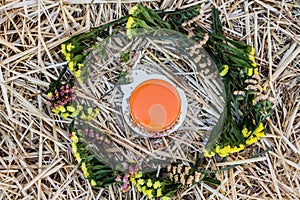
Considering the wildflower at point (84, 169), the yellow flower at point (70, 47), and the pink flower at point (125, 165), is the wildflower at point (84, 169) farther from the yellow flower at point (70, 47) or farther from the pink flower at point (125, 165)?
the yellow flower at point (70, 47)

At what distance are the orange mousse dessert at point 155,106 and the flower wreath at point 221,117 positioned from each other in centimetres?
12

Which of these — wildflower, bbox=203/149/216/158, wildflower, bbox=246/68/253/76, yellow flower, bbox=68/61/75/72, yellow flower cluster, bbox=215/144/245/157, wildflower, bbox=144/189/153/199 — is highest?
wildflower, bbox=246/68/253/76

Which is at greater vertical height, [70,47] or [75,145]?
[70,47]

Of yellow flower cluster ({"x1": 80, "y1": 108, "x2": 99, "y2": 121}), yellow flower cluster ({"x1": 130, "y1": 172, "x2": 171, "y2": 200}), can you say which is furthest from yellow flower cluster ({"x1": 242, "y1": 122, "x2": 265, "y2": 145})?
yellow flower cluster ({"x1": 80, "y1": 108, "x2": 99, "y2": 121})

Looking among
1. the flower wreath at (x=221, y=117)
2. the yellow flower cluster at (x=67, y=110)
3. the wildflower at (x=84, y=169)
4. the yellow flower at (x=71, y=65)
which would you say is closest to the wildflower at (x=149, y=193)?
the flower wreath at (x=221, y=117)

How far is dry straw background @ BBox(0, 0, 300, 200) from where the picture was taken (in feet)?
4.98

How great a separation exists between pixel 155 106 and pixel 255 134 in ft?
0.94

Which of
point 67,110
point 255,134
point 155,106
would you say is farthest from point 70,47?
point 255,134

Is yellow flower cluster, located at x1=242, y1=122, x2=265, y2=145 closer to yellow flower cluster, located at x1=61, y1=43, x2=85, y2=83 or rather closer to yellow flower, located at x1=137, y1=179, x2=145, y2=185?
yellow flower, located at x1=137, y1=179, x2=145, y2=185

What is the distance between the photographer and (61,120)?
1538 millimetres

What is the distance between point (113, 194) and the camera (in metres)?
1.52

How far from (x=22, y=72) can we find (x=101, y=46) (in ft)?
0.77

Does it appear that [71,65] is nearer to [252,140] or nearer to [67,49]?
[67,49]

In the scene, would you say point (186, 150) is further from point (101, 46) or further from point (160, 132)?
point (101, 46)
